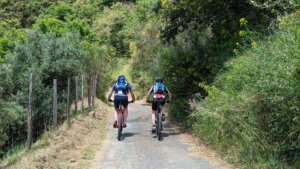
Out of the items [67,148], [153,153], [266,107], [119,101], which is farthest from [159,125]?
[266,107]

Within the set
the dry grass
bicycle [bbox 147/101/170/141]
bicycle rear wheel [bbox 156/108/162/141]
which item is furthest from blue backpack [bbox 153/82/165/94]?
the dry grass

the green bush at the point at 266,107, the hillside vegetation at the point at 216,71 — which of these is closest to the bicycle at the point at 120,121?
the hillside vegetation at the point at 216,71

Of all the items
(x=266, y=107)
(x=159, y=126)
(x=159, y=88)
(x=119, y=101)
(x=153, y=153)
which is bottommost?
(x=153, y=153)

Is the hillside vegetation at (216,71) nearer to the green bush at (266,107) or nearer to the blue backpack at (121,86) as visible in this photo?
the green bush at (266,107)

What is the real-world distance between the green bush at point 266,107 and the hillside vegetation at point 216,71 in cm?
2

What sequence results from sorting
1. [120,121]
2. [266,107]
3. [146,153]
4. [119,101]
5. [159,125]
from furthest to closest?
[119,101]
[120,121]
[159,125]
[146,153]
[266,107]

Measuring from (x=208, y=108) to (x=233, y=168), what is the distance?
2.71 meters

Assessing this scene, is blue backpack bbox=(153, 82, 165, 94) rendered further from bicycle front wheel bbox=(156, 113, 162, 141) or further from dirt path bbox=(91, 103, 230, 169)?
dirt path bbox=(91, 103, 230, 169)

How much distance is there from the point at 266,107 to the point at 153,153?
357cm

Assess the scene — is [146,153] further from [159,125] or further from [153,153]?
[159,125]

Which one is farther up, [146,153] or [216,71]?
[216,71]

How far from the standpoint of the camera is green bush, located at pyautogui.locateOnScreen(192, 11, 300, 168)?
673cm

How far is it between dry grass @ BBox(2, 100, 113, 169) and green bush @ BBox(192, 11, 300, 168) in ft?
10.7

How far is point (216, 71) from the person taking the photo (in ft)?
43.7
